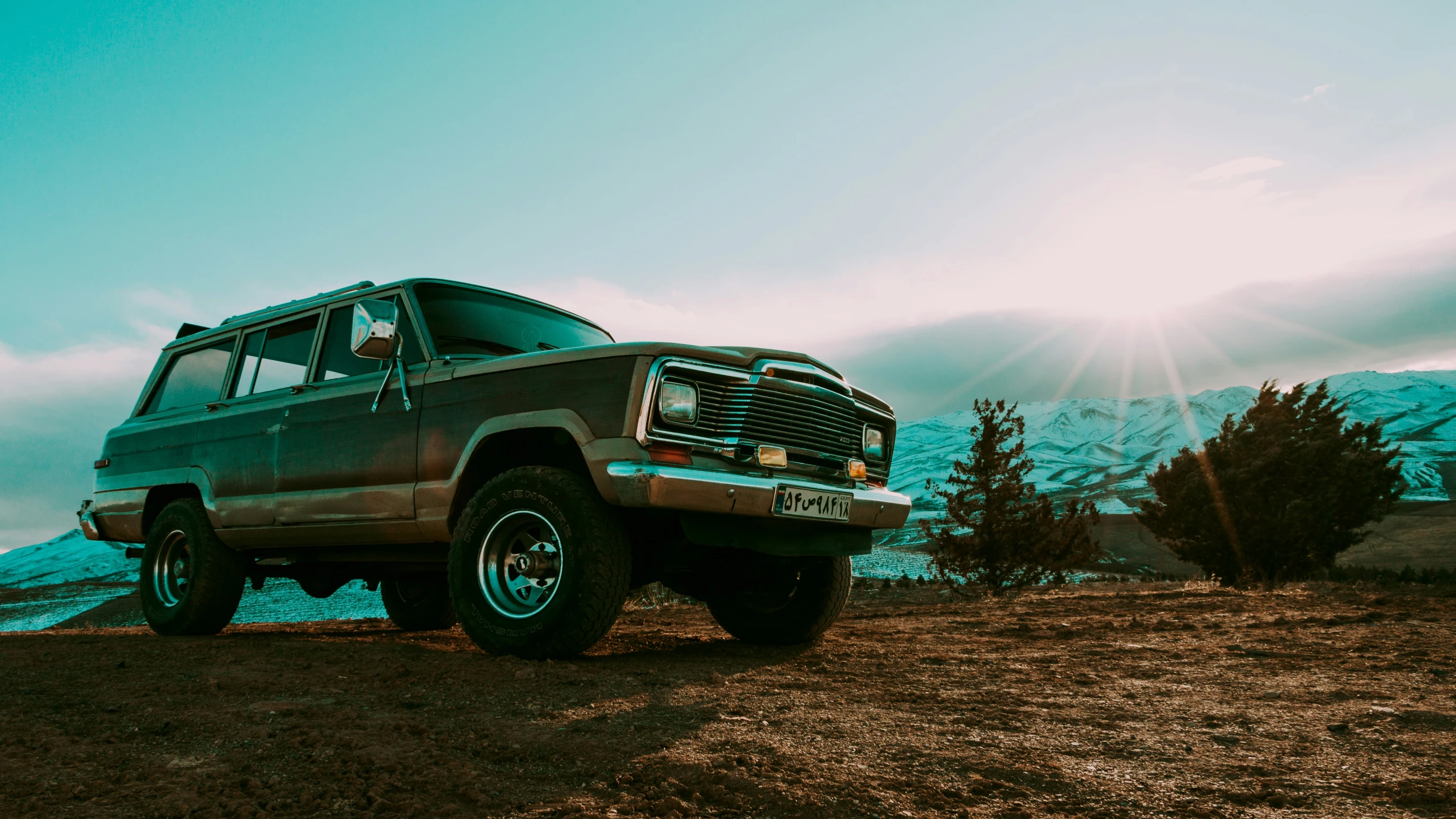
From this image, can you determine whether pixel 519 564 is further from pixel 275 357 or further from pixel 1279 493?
pixel 1279 493

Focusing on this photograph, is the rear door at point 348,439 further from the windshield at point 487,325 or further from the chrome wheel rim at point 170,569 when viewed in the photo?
the chrome wheel rim at point 170,569

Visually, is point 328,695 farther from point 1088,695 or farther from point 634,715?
point 1088,695

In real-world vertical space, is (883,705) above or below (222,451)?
below

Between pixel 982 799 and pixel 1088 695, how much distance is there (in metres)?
1.49

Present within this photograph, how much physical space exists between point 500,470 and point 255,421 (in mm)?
2114

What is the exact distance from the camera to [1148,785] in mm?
2117

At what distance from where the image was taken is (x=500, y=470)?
440cm

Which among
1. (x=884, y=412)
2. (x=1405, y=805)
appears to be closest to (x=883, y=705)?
(x=1405, y=805)

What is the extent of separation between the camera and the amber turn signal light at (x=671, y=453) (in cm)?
364

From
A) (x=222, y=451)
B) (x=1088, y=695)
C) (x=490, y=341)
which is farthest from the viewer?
(x=222, y=451)

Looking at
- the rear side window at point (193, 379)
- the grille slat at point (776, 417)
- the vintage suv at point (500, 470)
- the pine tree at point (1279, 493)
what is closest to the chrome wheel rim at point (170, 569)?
the vintage suv at point (500, 470)

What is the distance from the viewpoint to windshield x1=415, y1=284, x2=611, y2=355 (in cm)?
480

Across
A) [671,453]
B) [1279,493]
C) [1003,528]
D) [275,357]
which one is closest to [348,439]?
[275,357]

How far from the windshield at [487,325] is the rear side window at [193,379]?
2108mm
